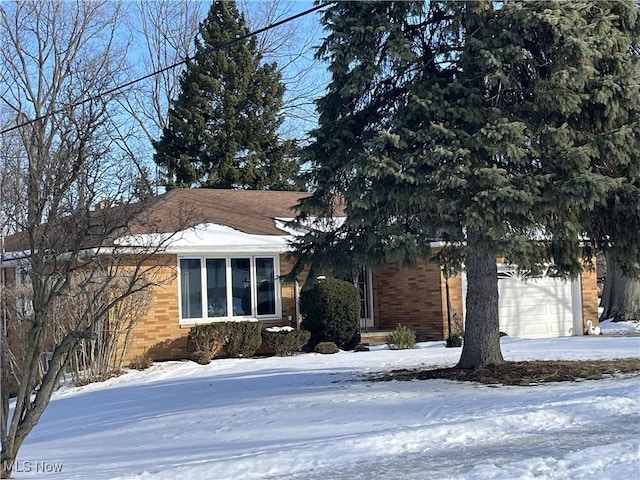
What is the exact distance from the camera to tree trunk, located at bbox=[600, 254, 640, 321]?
29.4 meters

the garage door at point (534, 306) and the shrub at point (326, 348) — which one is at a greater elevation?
the garage door at point (534, 306)

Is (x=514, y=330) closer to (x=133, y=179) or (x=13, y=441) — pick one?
(x=133, y=179)

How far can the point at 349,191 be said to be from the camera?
10766 millimetres

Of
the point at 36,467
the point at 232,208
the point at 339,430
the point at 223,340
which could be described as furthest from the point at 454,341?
the point at 36,467

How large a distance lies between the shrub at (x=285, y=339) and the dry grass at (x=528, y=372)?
5.43 metres

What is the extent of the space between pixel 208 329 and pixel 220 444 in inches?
373

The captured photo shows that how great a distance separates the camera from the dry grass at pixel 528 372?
11.9m

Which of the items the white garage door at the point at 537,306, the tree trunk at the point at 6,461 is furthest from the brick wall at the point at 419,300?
the tree trunk at the point at 6,461

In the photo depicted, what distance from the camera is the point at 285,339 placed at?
19062mm

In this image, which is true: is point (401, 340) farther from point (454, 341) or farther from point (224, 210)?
point (224, 210)

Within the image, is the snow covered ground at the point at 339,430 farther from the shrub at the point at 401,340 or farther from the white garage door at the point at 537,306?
the white garage door at the point at 537,306

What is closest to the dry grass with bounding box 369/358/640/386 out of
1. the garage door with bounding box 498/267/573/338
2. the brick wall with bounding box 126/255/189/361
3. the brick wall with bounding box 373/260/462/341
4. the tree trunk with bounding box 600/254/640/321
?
the brick wall with bounding box 126/255/189/361

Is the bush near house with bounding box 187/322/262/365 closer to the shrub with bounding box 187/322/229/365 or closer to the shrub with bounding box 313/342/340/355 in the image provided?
the shrub with bounding box 187/322/229/365

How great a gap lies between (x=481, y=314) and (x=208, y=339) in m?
8.05
